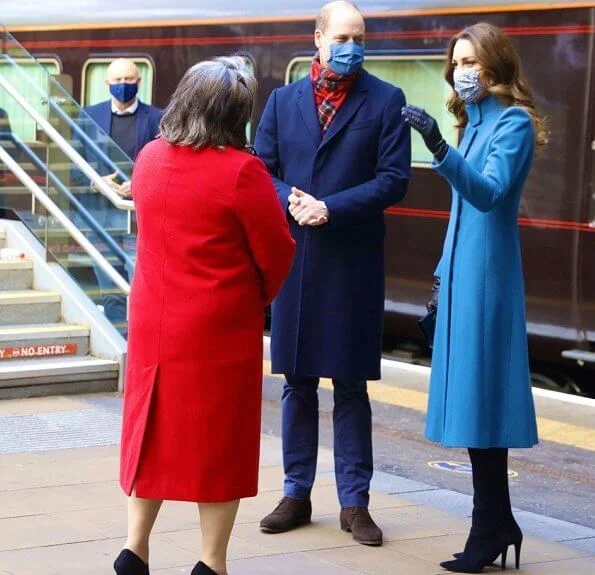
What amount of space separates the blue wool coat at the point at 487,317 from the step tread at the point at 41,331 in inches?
157

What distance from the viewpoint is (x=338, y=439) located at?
578 centimetres

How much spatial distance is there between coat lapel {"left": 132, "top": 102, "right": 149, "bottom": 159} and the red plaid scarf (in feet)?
13.5

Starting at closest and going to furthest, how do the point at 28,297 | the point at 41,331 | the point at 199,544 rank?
the point at 199,544
the point at 41,331
the point at 28,297

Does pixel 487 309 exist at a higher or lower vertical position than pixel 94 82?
lower

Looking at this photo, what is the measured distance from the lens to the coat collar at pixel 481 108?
17.1 feet

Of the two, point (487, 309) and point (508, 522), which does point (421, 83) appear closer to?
point (487, 309)

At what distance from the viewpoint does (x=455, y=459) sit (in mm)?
7848

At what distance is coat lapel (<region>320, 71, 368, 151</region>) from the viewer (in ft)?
18.6

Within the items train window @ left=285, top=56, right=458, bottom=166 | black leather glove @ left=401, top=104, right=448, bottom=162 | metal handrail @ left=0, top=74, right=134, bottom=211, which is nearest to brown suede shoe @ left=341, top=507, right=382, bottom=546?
black leather glove @ left=401, top=104, right=448, bottom=162

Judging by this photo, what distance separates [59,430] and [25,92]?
10.4 ft

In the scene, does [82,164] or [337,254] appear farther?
[82,164]

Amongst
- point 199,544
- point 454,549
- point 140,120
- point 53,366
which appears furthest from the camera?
point 140,120

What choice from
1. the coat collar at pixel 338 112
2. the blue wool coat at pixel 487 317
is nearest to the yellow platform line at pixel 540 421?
the blue wool coat at pixel 487 317

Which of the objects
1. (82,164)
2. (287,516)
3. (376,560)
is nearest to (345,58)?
(287,516)
